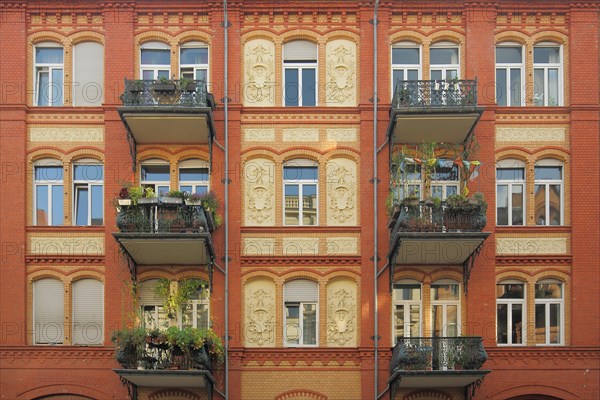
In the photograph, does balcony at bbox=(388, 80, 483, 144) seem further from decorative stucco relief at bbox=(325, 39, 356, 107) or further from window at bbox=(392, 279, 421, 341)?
window at bbox=(392, 279, 421, 341)

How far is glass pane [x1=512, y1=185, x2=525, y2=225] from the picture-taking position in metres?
22.4

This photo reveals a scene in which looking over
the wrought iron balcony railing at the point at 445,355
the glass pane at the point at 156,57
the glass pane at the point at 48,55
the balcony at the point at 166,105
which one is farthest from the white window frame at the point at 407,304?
the glass pane at the point at 48,55

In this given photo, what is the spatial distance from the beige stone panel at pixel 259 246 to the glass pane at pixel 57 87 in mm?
6354

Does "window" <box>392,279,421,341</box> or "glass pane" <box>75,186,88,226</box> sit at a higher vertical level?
"glass pane" <box>75,186,88,226</box>

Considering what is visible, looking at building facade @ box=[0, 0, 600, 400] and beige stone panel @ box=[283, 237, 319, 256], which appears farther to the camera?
beige stone panel @ box=[283, 237, 319, 256]

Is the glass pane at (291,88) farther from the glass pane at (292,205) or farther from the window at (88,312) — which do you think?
the window at (88,312)

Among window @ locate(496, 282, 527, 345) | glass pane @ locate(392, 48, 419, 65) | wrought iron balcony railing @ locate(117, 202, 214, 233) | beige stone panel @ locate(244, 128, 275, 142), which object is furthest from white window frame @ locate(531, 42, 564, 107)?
wrought iron balcony railing @ locate(117, 202, 214, 233)

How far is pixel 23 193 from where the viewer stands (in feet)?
72.0

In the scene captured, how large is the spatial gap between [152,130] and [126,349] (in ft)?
18.5

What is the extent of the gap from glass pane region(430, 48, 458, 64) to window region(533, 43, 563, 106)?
7.21 ft

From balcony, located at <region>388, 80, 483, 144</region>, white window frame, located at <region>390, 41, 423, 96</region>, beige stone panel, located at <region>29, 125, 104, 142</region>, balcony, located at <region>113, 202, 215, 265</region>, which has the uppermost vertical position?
white window frame, located at <region>390, 41, 423, 96</region>

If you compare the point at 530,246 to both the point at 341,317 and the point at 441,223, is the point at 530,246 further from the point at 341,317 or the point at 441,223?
the point at 341,317

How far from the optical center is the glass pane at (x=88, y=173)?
22.4m

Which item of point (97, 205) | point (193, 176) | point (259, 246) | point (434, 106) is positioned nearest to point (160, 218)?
point (193, 176)
